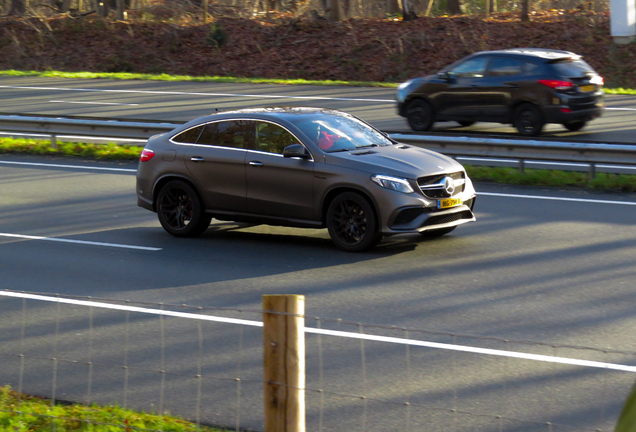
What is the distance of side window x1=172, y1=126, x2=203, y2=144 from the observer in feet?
36.8

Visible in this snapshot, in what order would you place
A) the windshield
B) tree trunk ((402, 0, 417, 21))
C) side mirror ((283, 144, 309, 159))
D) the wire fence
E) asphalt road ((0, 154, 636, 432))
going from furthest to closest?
tree trunk ((402, 0, 417, 21)) → the windshield → side mirror ((283, 144, 309, 159)) → asphalt road ((0, 154, 636, 432)) → the wire fence

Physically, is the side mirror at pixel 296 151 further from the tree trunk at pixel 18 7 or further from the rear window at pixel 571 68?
the tree trunk at pixel 18 7

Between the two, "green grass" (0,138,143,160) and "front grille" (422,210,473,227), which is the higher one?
"green grass" (0,138,143,160)

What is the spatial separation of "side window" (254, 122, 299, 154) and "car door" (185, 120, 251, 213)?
17 cm

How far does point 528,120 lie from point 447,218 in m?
8.47

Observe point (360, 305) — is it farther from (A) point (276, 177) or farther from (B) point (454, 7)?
(B) point (454, 7)

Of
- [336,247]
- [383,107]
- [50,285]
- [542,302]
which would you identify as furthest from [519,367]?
[383,107]

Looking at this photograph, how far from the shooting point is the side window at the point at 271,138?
10.5 m

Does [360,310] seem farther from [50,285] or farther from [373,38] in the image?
[373,38]

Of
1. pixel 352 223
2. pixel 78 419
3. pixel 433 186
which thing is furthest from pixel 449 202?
pixel 78 419

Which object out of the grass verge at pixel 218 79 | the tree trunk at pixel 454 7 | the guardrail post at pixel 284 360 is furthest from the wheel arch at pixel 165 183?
the tree trunk at pixel 454 7

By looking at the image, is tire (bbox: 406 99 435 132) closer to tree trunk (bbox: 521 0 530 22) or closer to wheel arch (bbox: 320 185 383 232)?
wheel arch (bbox: 320 185 383 232)

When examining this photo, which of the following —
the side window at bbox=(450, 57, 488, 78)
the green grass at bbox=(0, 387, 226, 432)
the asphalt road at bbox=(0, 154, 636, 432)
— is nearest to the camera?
the green grass at bbox=(0, 387, 226, 432)

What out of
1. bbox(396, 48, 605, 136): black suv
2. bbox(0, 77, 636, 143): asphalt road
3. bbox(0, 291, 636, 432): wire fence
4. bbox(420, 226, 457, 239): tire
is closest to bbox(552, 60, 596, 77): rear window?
bbox(396, 48, 605, 136): black suv
